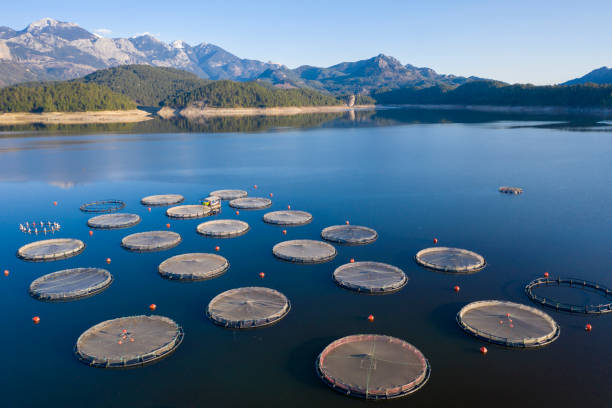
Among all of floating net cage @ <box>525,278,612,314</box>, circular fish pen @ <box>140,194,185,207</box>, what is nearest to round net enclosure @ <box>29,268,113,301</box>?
circular fish pen @ <box>140,194,185,207</box>

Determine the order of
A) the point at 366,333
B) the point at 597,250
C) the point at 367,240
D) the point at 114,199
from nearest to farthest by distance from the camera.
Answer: the point at 366,333, the point at 597,250, the point at 367,240, the point at 114,199

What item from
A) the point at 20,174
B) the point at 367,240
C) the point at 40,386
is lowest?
the point at 40,386

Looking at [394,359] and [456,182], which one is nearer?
[394,359]

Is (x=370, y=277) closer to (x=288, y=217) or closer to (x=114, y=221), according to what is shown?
(x=288, y=217)

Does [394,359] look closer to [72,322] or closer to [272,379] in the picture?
[272,379]

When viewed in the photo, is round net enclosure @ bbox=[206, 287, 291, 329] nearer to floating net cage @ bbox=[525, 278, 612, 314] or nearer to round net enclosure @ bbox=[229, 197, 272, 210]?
floating net cage @ bbox=[525, 278, 612, 314]

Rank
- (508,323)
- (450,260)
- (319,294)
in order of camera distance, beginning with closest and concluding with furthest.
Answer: (508,323)
(319,294)
(450,260)

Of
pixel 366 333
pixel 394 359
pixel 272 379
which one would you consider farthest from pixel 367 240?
pixel 272 379

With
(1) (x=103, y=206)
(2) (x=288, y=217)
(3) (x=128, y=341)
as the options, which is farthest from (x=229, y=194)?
(3) (x=128, y=341)
